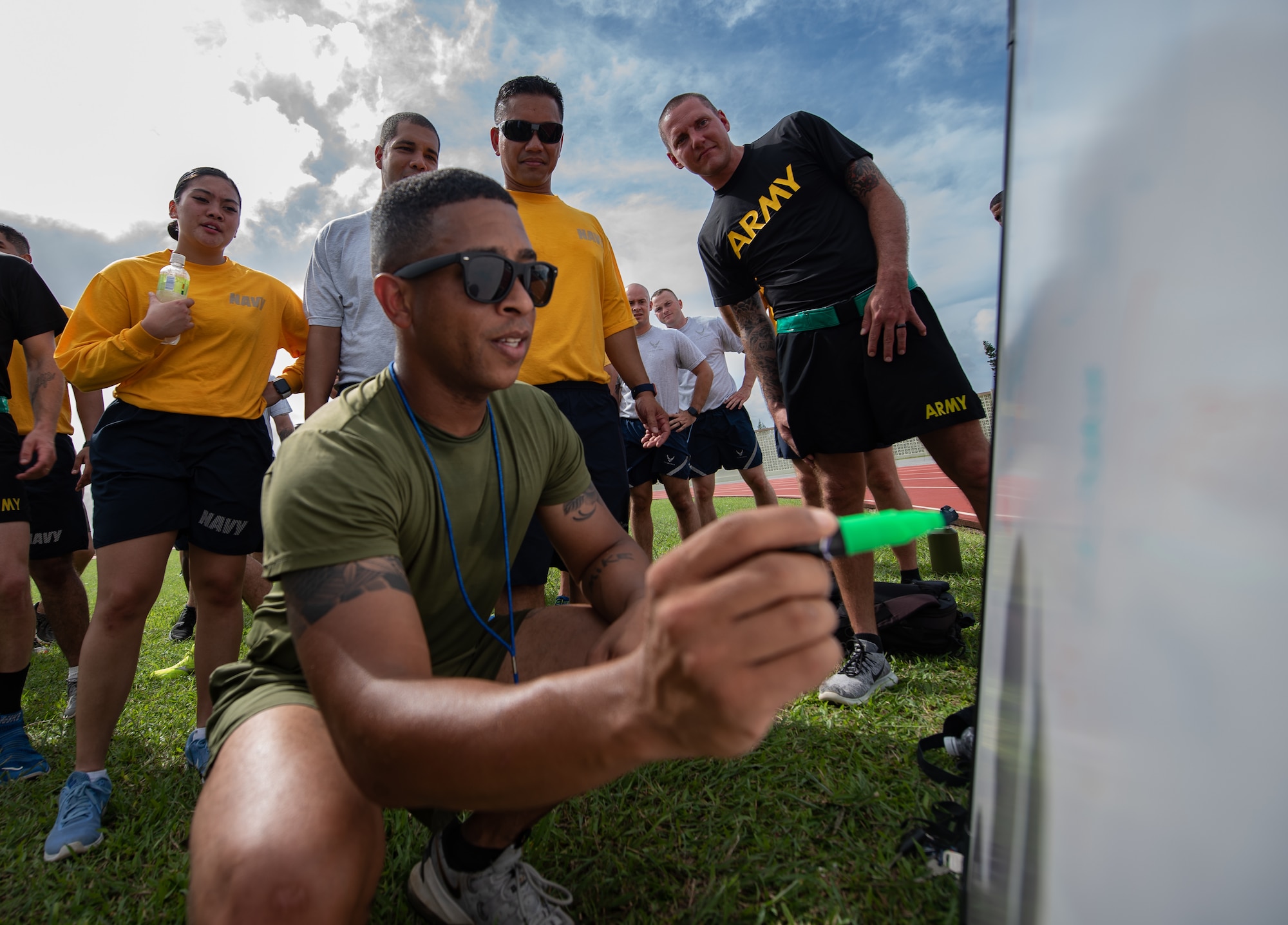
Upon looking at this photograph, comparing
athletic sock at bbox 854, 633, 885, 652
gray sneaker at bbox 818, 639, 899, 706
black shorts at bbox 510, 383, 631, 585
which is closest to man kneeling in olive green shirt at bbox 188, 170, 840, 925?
black shorts at bbox 510, 383, 631, 585

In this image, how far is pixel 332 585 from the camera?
1179 millimetres

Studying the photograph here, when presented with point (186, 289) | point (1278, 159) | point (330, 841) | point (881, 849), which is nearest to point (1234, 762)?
point (1278, 159)

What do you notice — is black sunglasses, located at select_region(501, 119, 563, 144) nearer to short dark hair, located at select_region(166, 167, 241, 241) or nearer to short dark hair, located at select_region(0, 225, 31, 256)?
short dark hair, located at select_region(166, 167, 241, 241)

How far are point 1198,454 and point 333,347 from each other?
297cm

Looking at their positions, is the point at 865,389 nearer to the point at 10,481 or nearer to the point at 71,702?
the point at 10,481

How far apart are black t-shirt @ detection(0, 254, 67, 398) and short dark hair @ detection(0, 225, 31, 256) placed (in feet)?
5.36

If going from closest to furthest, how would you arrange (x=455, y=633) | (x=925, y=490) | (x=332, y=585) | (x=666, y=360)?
(x=332, y=585), (x=455, y=633), (x=666, y=360), (x=925, y=490)

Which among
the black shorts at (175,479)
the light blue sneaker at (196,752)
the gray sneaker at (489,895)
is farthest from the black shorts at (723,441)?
the gray sneaker at (489,895)

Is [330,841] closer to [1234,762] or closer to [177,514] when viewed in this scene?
[1234,762]

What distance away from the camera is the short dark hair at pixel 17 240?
4090 mm

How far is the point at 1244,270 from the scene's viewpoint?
0.77 metres

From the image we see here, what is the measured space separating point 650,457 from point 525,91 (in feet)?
10.3

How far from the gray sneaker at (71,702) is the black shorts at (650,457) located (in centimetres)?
372

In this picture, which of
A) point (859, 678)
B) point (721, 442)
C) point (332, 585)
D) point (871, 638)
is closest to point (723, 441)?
point (721, 442)
